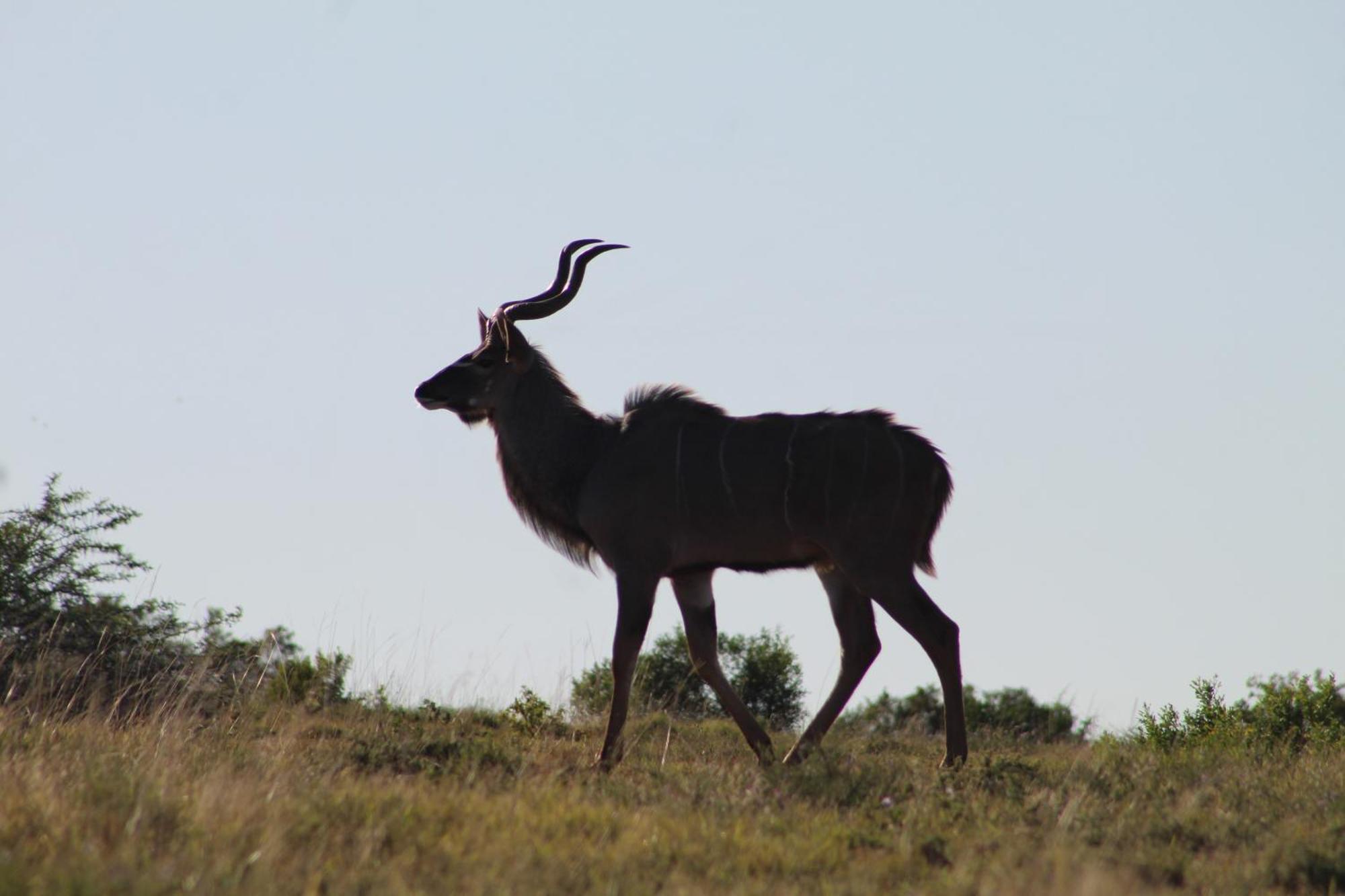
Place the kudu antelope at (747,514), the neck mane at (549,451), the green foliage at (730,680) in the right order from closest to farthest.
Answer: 1. the kudu antelope at (747,514)
2. the neck mane at (549,451)
3. the green foliage at (730,680)

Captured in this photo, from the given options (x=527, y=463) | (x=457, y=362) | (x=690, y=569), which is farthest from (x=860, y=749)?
(x=457, y=362)

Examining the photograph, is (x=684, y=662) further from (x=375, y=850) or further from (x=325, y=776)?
(x=375, y=850)

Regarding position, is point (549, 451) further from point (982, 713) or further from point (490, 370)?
point (982, 713)

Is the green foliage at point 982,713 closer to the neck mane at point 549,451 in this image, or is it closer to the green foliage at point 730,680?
the green foliage at point 730,680

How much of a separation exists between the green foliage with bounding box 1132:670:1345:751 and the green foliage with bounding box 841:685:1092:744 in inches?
135

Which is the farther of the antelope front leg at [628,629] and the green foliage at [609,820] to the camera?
the antelope front leg at [628,629]

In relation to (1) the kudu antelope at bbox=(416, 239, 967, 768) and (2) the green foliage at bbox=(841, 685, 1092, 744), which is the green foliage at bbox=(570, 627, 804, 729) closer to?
(2) the green foliage at bbox=(841, 685, 1092, 744)

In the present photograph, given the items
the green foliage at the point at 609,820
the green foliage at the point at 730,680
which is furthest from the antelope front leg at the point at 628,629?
the green foliage at the point at 730,680

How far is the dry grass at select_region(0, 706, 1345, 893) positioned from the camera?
6.00 metres

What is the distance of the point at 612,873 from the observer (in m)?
6.21

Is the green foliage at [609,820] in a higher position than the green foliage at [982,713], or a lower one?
lower

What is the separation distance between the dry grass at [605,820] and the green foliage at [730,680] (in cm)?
620

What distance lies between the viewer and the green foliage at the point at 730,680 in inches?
647

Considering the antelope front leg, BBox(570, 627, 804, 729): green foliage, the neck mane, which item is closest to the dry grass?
the antelope front leg
